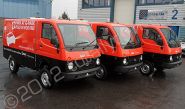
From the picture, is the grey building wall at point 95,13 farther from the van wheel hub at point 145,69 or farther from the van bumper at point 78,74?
the van bumper at point 78,74

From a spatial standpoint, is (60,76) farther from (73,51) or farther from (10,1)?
(10,1)

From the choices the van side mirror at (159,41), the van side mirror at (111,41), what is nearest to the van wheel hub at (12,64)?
the van side mirror at (111,41)

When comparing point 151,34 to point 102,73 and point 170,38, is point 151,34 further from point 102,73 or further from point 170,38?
point 102,73

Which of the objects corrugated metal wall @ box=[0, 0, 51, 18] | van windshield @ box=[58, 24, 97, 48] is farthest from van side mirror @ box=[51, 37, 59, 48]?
corrugated metal wall @ box=[0, 0, 51, 18]

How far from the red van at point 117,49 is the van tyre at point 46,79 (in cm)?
228

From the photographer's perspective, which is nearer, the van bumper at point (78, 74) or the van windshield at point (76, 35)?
the van bumper at point (78, 74)

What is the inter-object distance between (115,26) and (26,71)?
13.9 ft

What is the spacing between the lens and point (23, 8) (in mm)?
39031

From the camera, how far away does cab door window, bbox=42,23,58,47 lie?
24.1 feet

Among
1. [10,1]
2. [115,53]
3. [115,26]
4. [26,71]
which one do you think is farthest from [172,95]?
[10,1]

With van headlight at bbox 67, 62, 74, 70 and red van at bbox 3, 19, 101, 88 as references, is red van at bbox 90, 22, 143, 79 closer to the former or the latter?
red van at bbox 3, 19, 101, 88

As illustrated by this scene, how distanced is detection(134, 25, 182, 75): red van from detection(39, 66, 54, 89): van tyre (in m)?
4.63

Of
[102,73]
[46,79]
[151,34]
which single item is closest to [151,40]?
[151,34]

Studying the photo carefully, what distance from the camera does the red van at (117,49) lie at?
8711 millimetres
